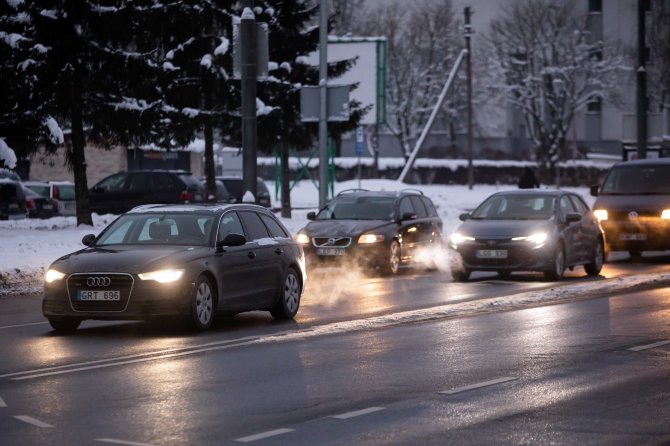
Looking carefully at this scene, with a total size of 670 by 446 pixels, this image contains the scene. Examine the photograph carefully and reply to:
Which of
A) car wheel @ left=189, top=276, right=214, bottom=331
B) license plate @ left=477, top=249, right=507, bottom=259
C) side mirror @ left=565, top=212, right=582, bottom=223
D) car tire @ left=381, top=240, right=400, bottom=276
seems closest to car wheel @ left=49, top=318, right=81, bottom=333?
car wheel @ left=189, top=276, right=214, bottom=331

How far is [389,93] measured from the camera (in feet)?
282

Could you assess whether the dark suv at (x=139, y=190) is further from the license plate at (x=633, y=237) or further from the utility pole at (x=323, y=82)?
the license plate at (x=633, y=237)

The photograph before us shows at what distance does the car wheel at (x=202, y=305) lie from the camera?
14.5m

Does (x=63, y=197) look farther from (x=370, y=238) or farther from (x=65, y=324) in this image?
(x=65, y=324)

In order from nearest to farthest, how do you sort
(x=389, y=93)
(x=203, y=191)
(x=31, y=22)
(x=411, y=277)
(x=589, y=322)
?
(x=589, y=322)
(x=411, y=277)
(x=31, y=22)
(x=203, y=191)
(x=389, y=93)

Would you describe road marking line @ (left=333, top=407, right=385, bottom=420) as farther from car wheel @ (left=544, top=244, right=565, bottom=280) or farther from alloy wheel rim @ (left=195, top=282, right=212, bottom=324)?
car wheel @ (left=544, top=244, right=565, bottom=280)

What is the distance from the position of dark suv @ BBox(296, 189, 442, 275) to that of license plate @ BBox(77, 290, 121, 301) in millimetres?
10203

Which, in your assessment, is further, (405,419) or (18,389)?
(18,389)

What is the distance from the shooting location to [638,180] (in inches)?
1135

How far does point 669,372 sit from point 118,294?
557 centimetres

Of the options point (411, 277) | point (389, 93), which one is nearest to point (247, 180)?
point (411, 277)

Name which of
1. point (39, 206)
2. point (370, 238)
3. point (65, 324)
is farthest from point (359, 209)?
point (39, 206)

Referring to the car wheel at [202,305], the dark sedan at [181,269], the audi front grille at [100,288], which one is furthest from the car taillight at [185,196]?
the audi front grille at [100,288]

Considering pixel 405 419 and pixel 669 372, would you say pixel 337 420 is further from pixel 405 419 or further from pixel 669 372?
pixel 669 372
